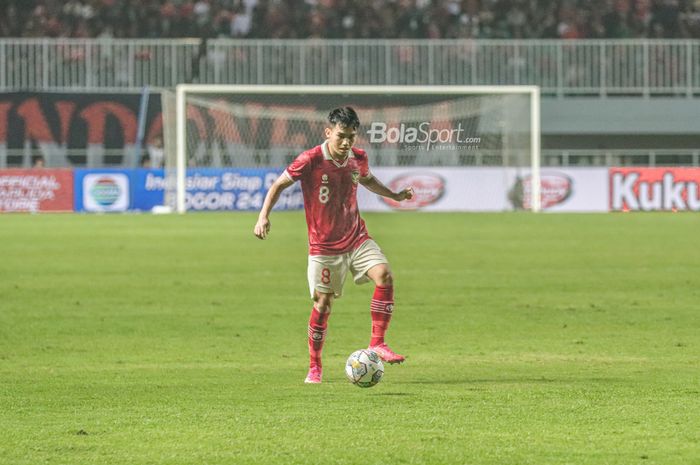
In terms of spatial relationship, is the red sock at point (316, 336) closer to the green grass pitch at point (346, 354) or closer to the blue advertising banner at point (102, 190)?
the green grass pitch at point (346, 354)

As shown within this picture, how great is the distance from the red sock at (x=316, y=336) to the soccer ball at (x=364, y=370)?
60 centimetres

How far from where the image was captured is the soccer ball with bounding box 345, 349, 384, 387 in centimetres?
1000

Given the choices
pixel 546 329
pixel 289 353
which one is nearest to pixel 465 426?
pixel 289 353

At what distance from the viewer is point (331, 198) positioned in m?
10.8

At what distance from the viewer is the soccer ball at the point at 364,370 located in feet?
32.8

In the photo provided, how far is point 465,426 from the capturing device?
8.17 m

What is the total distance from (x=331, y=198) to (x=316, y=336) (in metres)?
1.07

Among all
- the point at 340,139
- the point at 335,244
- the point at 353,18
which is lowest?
the point at 335,244

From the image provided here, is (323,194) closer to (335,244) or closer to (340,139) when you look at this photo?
(335,244)

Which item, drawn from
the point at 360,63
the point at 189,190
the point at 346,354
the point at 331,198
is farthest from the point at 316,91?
the point at 331,198

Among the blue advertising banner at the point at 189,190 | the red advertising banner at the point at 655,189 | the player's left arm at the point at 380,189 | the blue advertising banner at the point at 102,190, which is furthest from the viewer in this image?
the blue advertising banner at the point at 102,190

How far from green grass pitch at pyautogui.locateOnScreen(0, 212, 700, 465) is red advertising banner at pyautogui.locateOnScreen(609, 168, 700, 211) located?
1263 centimetres

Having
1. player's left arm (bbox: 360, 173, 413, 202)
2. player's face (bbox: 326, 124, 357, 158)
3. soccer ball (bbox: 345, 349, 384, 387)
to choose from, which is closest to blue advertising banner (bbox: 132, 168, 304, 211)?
player's left arm (bbox: 360, 173, 413, 202)

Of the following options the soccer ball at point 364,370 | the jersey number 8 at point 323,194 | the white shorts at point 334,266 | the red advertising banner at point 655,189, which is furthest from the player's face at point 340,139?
the red advertising banner at point 655,189
